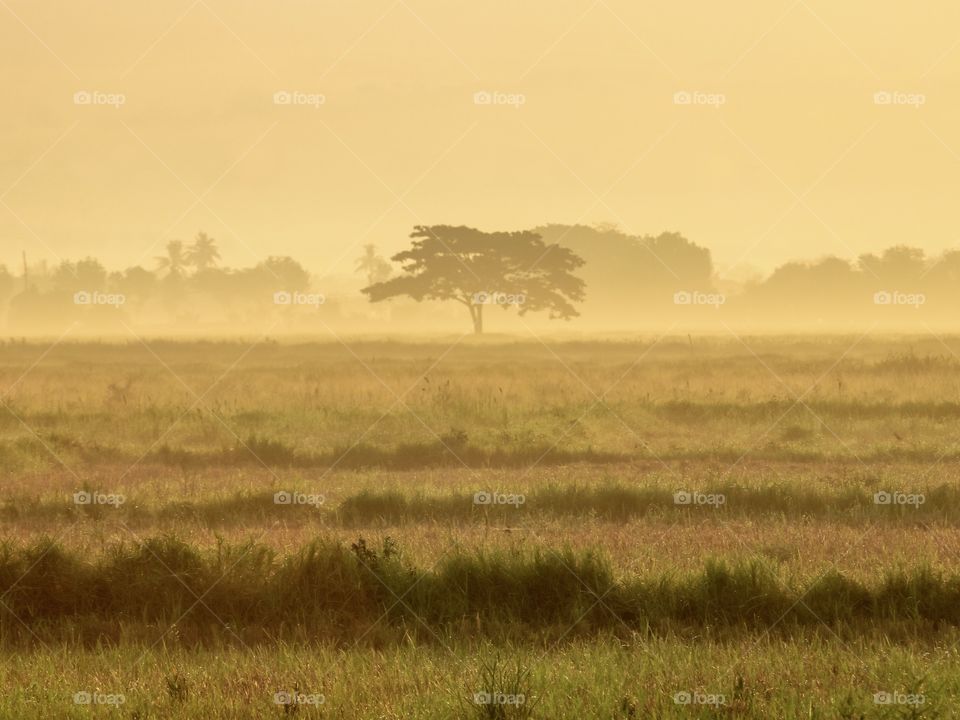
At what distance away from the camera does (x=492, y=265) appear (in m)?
67.1

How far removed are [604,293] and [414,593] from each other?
129 metres

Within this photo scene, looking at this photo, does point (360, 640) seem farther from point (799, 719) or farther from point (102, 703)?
point (799, 719)

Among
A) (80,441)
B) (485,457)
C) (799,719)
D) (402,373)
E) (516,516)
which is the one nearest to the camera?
(799,719)

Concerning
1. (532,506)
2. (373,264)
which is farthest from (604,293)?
(532,506)

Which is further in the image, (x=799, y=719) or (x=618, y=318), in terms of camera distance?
(x=618, y=318)

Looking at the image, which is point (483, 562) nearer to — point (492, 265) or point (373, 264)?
point (492, 265)

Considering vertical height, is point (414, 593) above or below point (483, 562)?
below

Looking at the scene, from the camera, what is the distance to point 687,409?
2533 centimetres

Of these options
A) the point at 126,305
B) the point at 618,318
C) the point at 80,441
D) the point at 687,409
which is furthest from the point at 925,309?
the point at 80,441

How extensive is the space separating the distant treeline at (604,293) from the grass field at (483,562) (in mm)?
100549

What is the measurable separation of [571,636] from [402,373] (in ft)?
90.2

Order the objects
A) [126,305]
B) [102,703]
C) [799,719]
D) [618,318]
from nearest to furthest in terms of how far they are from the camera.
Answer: [799,719]
[102,703]
[618,318]
[126,305]

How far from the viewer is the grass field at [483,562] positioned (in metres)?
6.48

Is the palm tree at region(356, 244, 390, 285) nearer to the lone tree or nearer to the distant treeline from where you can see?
the distant treeline
